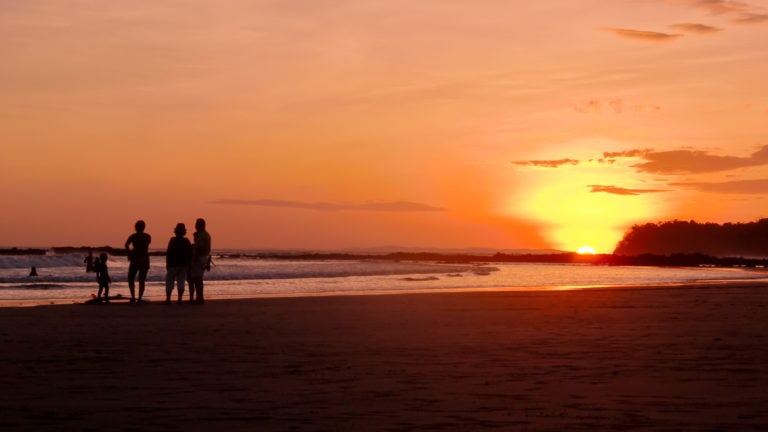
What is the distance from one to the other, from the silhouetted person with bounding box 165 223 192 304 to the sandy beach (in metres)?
4.76

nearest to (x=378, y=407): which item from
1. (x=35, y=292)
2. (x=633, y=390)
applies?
(x=633, y=390)

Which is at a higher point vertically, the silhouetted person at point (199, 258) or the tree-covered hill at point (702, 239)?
the tree-covered hill at point (702, 239)

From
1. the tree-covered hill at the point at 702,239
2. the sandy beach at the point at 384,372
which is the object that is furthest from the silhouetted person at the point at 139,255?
the tree-covered hill at the point at 702,239

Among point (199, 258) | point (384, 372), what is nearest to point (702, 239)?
point (199, 258)

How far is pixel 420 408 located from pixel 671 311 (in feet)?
46.1

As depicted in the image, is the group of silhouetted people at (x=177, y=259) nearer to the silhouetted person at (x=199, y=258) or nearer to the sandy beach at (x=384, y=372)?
the silhouetted person at (x=199, y=258)

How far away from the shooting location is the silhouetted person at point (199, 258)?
24.0 meters

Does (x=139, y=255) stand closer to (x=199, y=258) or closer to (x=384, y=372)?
(x=199, y=258)

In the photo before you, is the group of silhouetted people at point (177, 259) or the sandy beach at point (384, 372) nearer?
the sandy beach at point (384, 372)

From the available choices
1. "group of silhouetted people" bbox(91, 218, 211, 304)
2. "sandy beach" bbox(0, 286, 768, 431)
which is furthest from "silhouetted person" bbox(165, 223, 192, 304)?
"sandy beach" bbox(0, 286, 768, 431)

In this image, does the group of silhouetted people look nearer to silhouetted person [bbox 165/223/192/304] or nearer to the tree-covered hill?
silhouetted person [bbox 165/223/192/304]

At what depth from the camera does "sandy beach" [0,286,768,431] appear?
7383mm

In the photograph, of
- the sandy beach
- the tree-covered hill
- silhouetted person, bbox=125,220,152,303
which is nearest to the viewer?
the sandy beach

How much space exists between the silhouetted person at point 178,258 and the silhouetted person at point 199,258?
0.53ft
